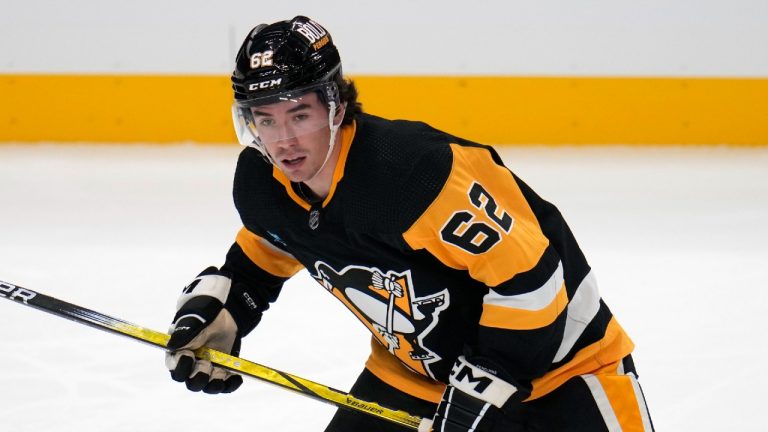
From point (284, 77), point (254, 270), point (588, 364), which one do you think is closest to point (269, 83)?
point (284, 77)

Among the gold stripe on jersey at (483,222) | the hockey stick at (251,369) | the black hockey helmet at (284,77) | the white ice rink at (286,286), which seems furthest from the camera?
the white ice rink at (286,286)

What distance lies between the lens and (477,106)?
5383mm

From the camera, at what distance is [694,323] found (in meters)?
3.18

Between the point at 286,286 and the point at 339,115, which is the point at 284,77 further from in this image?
the point at 286,286

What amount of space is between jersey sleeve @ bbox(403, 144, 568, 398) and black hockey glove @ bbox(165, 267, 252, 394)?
→ 52 centimetres

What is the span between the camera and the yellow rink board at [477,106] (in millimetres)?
5336

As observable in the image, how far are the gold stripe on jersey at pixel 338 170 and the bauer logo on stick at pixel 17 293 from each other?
25.5 inches

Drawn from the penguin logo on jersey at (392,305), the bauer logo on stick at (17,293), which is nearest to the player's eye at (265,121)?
the penguin logo on jersey at (392,305)

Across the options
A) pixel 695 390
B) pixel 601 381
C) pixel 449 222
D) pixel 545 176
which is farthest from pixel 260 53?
pixel 545 176

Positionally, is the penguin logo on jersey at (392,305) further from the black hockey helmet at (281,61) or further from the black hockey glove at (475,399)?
the black hockey helmet at (281,61)

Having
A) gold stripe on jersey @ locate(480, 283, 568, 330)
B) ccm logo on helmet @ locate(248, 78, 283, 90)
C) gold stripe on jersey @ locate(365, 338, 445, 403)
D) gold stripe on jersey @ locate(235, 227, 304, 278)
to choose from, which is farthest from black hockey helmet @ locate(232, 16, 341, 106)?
gold stripe on jersey @ locate(365, 338, 445, 403)

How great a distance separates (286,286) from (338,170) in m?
1.85

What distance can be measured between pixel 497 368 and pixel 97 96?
419cm

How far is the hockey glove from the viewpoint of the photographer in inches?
77.2
